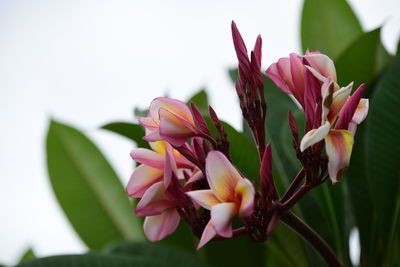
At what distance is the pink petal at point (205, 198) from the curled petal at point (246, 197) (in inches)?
0.8

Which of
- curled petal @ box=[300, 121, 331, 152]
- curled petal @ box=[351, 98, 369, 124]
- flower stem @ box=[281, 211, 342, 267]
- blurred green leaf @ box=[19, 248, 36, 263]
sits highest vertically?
curled petal @ box=[300, 121, 331, 152]

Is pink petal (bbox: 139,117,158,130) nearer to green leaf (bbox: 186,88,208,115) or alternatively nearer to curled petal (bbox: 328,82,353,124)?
curled petal (bbox: 328,82,353,124)

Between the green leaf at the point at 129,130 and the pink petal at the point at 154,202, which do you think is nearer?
the pink petal at the point at 154,202

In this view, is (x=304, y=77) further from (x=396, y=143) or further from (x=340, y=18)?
(x=340, y=18)

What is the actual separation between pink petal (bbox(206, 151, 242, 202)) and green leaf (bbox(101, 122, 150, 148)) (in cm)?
37

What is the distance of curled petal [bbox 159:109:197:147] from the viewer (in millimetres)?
400

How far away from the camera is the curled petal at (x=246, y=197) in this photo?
1.15 feet

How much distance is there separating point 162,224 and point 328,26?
2.60 ft

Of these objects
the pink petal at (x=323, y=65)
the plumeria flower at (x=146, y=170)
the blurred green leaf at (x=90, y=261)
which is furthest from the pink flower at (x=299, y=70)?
Answer: the blurred green leaf at (x=90, y=261)

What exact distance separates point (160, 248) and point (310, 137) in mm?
448

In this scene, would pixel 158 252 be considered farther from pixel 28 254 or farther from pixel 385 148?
pixel 28 254

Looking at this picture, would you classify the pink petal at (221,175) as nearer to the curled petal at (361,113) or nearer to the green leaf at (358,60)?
the curled petal at (361,113)

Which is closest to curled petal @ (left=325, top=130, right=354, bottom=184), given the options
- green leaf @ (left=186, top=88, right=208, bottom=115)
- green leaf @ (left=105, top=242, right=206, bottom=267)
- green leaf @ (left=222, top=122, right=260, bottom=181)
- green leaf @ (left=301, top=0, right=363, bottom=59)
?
green leaf @ (left=222, top=122, right=260, bottom=181)

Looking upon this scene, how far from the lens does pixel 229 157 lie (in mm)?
414
